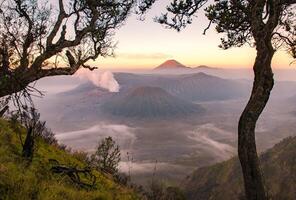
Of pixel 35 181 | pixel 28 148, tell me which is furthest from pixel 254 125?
pixel 28 148

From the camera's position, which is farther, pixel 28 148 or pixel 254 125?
pixel 28 148

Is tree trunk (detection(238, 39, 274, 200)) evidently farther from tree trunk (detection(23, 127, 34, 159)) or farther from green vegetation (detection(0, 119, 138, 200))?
tree trunk (detection(23, 127, 34, 159))

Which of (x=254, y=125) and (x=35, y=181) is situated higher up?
(x=254, y=125)

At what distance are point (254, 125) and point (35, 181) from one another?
633 cm

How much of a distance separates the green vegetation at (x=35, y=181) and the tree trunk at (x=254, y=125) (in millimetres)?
4311

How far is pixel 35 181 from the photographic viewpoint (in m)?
10.9

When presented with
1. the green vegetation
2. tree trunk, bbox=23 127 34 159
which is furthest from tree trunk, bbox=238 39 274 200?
tree trunk, bbox=23 127 34 159

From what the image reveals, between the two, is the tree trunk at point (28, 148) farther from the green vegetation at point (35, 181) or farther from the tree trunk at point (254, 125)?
the tree trunk at point (254, 125)

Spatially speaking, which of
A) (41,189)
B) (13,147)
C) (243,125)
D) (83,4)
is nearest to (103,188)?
(13,147)

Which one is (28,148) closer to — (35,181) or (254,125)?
(35,181)

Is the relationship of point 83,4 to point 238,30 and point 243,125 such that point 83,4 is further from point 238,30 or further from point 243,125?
point 243,125

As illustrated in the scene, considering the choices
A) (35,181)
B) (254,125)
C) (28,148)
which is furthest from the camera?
(28,148)

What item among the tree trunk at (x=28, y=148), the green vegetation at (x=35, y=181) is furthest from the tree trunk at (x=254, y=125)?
the tree trunk at (x=28, y=148)

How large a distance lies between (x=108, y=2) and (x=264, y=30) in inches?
251
